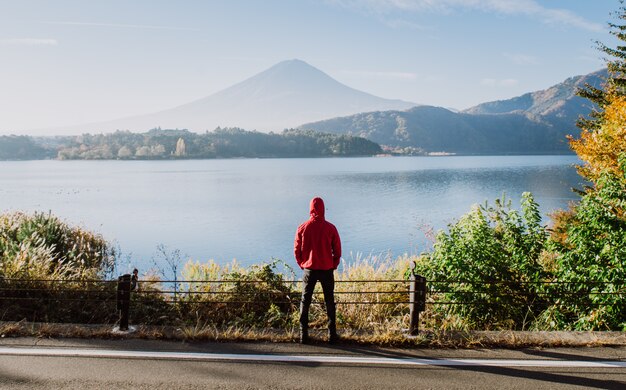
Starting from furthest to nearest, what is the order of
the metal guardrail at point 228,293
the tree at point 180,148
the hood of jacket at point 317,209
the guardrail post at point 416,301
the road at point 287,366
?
the tree at point 180,148
the metal guardrail at point 228,293
the guardrail post at point 416,301
the hood of jacket at point 317,209
the road at point 287,366

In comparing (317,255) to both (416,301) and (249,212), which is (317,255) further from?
(249,212)

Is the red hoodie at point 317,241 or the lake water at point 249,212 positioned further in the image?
the lake water at point 249,212

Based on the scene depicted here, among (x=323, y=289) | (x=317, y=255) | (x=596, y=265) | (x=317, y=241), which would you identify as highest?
(x=317, y=241)

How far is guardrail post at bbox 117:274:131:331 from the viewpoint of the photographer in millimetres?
7387

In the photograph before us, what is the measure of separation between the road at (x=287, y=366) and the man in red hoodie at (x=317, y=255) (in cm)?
44

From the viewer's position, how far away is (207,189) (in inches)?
3046

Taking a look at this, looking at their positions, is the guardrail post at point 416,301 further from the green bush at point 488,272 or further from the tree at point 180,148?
the tree at point 180,148

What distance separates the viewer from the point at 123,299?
7457 mm

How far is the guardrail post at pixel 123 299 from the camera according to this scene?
7.39 meters

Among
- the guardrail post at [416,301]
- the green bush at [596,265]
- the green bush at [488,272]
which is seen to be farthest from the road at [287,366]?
the green bush at [488,272]

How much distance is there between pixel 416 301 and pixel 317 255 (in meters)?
1.71

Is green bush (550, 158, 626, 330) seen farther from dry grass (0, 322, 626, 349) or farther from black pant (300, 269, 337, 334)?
black pant (300, 269, 337, 334)

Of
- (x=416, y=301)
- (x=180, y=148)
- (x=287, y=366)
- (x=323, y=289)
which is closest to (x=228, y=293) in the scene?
(x=323, y=289)

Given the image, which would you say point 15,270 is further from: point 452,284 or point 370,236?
point 370,236
